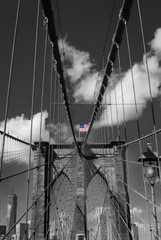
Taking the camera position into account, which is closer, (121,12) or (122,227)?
(121,12)

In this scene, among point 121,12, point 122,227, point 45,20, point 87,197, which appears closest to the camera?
point 45,20

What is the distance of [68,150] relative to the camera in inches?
432

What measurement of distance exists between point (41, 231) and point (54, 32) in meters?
8.75

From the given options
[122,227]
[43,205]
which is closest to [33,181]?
[43,205]

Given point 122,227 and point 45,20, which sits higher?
point 45,20

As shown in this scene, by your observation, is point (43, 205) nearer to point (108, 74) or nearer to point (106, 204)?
point (106, 204)

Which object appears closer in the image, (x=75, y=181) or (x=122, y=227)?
(x=122, y=227)

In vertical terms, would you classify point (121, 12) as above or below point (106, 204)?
above

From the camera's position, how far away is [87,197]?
1009cm

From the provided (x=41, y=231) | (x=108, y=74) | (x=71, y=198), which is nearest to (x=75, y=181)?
(x=71, y=198)

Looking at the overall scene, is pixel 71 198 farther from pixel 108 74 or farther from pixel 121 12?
pixel 121 12

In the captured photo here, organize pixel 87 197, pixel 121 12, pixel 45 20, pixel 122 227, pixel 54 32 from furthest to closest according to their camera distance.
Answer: pixel 87 197 < pixel 122 227 < pixel 54 32 < pixel 121 12 < pixel 45 20

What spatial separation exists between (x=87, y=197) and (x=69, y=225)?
1515 mm

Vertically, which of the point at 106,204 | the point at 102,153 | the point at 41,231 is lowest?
the point at 41,231
